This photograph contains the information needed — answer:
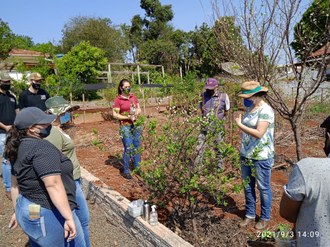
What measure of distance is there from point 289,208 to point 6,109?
179 inches

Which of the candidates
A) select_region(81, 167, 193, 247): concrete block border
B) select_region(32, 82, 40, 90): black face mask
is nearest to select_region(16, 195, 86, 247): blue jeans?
select_region(81, 167, 193, 247): concrete block border

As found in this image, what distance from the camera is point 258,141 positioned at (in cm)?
303

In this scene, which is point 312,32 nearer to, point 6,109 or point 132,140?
point 132,140

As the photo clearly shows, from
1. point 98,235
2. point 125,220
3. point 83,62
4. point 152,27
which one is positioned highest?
point 152,27

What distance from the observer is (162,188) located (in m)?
3.15

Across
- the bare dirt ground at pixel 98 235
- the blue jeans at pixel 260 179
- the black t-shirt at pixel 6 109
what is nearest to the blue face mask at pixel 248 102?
the blue jeans at pixel 260 179

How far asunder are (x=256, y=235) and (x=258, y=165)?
76 centimetres

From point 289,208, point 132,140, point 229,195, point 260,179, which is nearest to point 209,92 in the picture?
point 132,140

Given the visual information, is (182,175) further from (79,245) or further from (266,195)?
(79,245)

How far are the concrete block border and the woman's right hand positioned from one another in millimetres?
907

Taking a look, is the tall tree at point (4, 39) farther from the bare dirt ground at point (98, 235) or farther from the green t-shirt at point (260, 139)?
the green t-shirt at point (260, 139)

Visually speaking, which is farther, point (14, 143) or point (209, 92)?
point (209, 92)

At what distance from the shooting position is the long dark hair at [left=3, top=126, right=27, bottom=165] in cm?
209

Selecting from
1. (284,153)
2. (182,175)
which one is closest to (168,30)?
(284,153)
